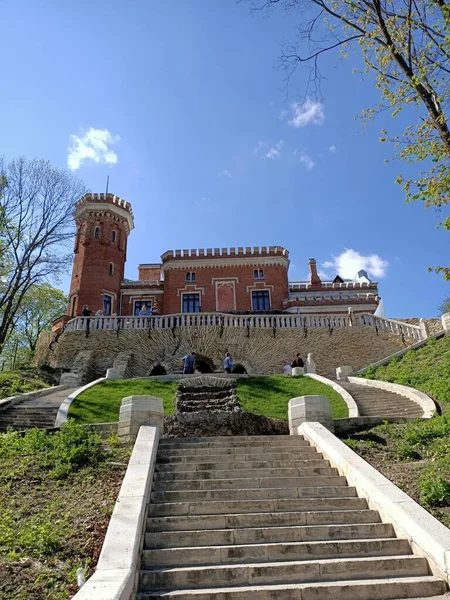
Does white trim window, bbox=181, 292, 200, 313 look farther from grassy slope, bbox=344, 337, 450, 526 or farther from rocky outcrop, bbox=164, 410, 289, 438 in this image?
rocky outcrop, bbox=164, 410, 289, 438

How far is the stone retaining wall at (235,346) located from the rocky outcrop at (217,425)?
1212cm

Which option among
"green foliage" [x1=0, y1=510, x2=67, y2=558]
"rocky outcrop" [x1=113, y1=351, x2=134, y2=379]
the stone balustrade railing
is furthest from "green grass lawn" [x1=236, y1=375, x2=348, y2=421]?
"green foliage" [x1=0, y1=510, x2=67, y2=558]

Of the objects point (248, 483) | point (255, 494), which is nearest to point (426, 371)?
point (248, 483)

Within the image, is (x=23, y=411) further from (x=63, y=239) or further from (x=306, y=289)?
(x=306, y=289)

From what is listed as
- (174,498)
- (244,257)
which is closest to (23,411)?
(174,498)

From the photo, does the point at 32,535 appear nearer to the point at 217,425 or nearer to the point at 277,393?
the point at 217,425

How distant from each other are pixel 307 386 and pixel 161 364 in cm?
973

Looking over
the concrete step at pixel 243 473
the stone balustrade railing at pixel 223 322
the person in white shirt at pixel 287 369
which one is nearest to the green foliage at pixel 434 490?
the concrete step at pixel 243 473

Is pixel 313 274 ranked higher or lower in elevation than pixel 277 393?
higher

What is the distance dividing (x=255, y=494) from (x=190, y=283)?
29373 mm

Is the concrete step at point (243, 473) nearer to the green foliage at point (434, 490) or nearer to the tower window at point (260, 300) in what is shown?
the green foliage at point (434, 490)

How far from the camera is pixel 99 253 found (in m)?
36.2

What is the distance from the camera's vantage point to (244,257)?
121 ft

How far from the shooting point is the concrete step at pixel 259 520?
6.48 m
